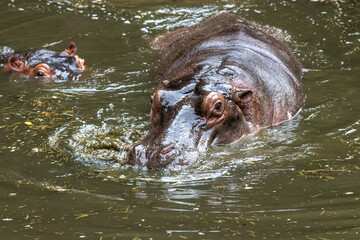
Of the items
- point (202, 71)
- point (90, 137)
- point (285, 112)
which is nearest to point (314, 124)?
point (285, 112)

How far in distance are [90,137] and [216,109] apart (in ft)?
4.07

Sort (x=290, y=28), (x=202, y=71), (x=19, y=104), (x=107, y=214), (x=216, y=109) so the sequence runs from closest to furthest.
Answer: (x=107, y=214), (x=216, y=109), (x=202, y=71), (x=19, y=104), (x=290, y=28)

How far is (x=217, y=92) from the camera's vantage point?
18.5 feet

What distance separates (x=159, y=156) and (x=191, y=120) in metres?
0.64

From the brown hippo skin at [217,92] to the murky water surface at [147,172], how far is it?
0.51 ft

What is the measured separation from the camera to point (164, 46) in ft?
30.4

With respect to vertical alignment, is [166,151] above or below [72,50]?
below

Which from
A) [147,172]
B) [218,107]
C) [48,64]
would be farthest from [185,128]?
[48,64]

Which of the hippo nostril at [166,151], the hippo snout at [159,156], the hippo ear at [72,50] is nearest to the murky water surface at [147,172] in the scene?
the hippo snout at [159,156]

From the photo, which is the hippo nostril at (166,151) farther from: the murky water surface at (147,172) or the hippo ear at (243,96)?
the hippo ear at (243,96)

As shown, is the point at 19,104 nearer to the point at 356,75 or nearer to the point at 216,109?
the point at 216,109

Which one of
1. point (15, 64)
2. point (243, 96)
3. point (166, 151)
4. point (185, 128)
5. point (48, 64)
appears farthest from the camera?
point (15, 64)

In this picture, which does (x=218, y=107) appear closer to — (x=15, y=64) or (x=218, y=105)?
(x=218, y=105)

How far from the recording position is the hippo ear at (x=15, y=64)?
8.80m
